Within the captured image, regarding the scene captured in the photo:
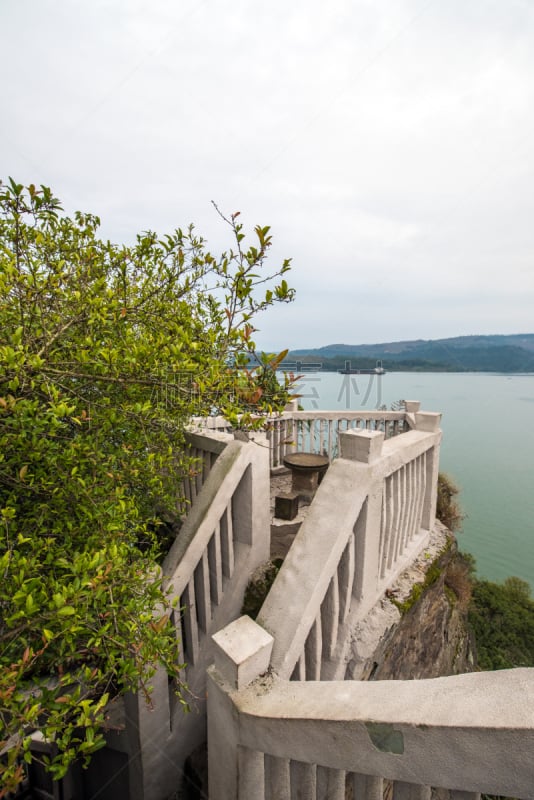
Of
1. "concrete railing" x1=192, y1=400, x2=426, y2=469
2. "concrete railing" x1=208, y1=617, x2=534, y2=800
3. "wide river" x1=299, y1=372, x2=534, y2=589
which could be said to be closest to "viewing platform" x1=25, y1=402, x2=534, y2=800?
"concrete railing" x1=208, y1=617, x2=534, y2=800

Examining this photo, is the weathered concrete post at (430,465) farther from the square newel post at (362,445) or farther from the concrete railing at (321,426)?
the concrete railing at (321,426)

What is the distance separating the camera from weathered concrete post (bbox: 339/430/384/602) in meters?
2.93

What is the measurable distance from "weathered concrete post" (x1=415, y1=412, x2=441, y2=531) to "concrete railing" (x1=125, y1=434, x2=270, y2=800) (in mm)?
2024

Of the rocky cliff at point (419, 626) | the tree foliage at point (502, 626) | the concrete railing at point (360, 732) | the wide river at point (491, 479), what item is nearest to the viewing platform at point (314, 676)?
the concrete railing at point (360, 732)

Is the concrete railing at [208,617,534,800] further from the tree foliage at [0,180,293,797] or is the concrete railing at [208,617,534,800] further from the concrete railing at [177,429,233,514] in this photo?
the concrete railing at [177,429,233,514]

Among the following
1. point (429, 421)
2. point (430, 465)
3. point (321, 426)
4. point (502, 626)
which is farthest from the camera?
point (502, 626)

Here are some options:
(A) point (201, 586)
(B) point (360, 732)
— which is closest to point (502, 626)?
(A) point (201, 586)

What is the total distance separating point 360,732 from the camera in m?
1.57

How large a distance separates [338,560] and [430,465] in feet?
6.92

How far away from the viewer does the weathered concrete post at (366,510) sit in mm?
2926

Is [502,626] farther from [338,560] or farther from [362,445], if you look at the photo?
[362,445]

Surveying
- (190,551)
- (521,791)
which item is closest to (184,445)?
(190,551)

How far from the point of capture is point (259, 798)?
82.0 inches

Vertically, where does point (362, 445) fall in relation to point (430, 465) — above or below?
above
